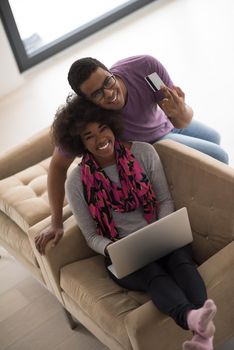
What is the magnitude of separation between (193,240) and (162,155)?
1.18ft

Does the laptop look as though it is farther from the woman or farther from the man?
the man

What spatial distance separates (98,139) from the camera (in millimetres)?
2252

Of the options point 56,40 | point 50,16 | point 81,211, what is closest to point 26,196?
point 81,211

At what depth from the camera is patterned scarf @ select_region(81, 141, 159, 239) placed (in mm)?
2283

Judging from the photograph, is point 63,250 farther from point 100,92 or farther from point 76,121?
point 100,92

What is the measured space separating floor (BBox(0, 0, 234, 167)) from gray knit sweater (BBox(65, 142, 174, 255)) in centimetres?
157

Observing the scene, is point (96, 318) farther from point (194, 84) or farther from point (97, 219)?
point (194, 84)

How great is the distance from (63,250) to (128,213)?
1.05 feet

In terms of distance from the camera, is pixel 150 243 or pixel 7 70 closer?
pixel 150 243

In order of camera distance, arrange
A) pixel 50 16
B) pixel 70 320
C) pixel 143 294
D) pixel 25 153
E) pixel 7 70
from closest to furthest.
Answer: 1. pixel 143 294
2. pixel 70 320
3. pixel 25 153
4. pixel 7 70
5. pixel 50 16

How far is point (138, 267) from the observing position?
215 centimetres

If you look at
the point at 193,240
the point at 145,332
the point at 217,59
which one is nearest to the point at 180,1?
the point at 217,59

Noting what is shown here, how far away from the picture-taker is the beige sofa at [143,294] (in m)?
2.01

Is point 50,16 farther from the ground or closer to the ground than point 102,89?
closer to the ground
